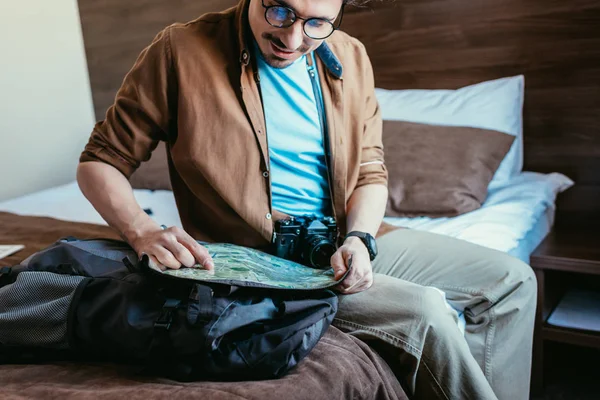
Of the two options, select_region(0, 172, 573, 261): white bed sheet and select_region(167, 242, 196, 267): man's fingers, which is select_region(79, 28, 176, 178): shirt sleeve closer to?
select_region(167, 242, 196, 267): man's fingers

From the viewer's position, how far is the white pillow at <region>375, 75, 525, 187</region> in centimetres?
200

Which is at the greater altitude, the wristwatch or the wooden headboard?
the wooden headboard

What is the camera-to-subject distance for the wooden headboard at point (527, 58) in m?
1.96

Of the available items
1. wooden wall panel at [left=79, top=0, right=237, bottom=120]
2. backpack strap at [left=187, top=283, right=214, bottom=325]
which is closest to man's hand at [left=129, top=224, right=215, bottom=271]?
backpack strap at [left=187, top=283, right=214, bottom=325]

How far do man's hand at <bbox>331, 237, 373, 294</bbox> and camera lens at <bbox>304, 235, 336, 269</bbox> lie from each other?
0.13 feet

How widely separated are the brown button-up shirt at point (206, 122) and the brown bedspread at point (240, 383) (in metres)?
0.35

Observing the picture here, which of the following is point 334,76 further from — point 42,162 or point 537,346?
point 42,162

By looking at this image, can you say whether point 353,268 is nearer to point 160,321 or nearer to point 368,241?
point 368,241

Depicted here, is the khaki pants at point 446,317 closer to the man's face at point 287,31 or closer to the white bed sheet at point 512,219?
the white bed sheet at point 512,219

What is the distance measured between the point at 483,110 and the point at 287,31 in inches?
42.8

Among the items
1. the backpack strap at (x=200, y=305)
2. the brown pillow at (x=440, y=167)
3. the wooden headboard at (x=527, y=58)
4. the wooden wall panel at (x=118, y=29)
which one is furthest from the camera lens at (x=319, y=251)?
the wooden wall panel at (x=118, y=29)

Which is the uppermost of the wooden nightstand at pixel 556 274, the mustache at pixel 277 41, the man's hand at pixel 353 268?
the mustache at pixel 277 41

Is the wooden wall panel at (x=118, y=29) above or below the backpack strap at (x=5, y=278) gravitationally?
above

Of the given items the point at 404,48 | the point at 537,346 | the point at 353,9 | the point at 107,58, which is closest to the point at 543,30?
the point at 404,48
